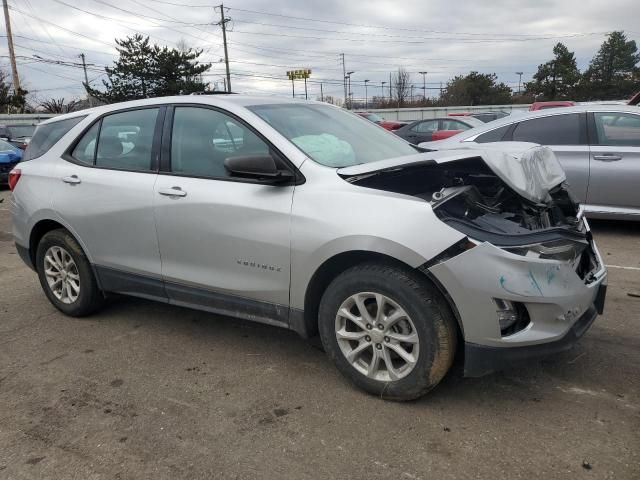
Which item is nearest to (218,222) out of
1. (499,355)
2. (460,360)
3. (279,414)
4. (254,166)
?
(254,166)

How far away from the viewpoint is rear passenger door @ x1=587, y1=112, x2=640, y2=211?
21.1 ft

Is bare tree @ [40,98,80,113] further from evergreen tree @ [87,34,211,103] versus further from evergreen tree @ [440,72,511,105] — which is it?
evergreen tree @ [440,72,511,105]

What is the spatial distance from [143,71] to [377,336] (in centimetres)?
4518

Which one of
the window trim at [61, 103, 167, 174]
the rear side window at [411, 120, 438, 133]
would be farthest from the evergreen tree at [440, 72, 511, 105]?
the window trim at [61, 103, 167, 174]

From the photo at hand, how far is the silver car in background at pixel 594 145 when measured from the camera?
6453 mm

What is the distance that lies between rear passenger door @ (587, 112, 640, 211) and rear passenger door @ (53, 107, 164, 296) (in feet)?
17.2

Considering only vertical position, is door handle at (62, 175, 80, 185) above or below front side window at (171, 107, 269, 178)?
below

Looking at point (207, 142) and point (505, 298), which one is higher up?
point (207, 142)

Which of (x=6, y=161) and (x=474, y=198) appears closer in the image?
(x=474, y=198)

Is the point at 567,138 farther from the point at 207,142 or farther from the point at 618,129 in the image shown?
the point at 207,142

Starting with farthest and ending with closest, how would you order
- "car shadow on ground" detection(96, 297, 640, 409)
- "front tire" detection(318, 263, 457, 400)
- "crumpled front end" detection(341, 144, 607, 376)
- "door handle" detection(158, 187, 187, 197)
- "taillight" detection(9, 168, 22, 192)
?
"taillight" detection(9, 168, 22, 192), "door handle" detection(158, 187, 187, 197), "car shadow on ground" detection(96, 297, 640, 409), "front tire" detection(318, 263, 457, 400), "crumpled front end" detection(341, 144, 607, 376)

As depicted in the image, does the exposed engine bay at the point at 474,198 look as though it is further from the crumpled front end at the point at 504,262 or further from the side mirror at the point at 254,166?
the side mirror at the point at 254,166

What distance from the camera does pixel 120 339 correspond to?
13.4 ft

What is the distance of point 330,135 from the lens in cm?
367
